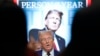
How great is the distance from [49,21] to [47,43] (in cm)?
9

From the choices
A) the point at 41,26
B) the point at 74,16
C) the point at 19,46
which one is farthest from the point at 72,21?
the point at 19,46

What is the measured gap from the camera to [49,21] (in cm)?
91

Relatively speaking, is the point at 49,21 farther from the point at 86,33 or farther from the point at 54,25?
the point at 86,33

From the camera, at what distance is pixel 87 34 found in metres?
0.92

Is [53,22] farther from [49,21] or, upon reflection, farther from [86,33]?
[86,33]

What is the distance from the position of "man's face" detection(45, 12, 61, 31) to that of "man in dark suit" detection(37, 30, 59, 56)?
2 cm

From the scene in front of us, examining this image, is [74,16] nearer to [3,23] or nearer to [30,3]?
[30,3]

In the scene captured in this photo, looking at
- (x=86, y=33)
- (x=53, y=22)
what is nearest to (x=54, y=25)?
(x=53, y=22)

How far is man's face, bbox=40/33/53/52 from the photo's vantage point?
36.0 inches

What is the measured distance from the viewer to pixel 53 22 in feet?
3.00

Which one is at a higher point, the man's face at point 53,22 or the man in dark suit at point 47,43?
the man's face at point 53,22

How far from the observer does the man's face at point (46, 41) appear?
3.00 ft

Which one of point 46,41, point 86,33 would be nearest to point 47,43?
point 46,41

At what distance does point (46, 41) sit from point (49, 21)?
0.09 m
